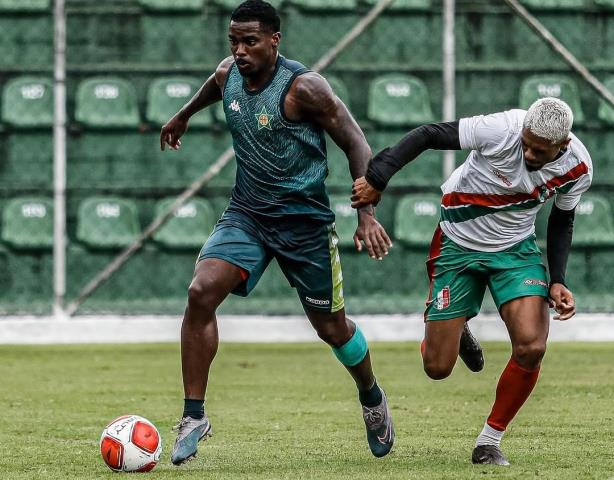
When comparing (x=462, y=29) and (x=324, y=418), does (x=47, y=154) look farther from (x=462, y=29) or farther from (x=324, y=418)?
(x=324, y=418)

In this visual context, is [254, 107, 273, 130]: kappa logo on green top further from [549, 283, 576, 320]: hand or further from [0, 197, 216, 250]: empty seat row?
A: [0, 197, 216, 250]: empty seat row

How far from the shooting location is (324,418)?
9555 millimetres

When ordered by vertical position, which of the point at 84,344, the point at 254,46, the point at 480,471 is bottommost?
the point at 84,344

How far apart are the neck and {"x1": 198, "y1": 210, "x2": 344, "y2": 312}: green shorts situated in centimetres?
68

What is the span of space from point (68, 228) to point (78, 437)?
7408mm

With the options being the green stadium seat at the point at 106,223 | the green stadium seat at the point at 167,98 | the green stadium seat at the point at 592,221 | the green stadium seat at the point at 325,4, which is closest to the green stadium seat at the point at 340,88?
the green stadium seat at the point at 325,4

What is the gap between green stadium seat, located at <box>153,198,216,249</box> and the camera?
1588 cm

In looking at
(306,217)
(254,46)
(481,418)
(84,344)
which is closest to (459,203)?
(306,217)

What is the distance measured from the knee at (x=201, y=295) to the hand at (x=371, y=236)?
77 cm

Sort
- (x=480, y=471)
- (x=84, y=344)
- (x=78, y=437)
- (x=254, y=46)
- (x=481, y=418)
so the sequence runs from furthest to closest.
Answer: (x=84, y=344)
(x=481, y=418)
(x=78, y=437)
(x=254, y=46)
(x=480, y=471)

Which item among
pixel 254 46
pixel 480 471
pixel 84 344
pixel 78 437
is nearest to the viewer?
pixel 480 471

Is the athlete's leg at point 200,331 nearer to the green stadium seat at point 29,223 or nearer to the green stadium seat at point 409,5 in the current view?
A: the green stadium seat at point 29,223

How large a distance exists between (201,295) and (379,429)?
4.14 ft

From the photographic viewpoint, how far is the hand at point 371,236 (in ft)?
24.1
